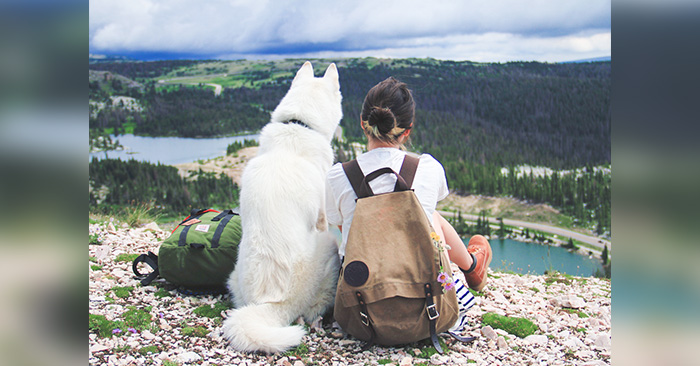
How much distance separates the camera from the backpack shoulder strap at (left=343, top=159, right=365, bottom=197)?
394cm

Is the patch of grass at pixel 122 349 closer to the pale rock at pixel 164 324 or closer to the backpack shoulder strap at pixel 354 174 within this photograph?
the pale rock at pixel 164 324

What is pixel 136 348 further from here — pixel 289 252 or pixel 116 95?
pixel 116 95

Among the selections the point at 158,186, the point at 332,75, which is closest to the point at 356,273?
the point at 332,75

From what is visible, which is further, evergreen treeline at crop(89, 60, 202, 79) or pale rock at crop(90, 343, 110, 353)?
evergreen treeline at crop(89, 60, 202, 79)

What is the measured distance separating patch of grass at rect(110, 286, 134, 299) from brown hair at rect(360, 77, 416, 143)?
3.46 meters

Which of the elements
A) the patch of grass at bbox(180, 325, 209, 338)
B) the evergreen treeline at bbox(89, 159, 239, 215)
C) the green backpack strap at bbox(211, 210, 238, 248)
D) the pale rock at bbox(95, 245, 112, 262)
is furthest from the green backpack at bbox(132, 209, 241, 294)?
the evergreen treeline at bbox(89, 159, 239, 215)

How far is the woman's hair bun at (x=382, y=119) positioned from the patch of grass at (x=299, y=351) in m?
2.14

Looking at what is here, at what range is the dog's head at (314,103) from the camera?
504 centimetres

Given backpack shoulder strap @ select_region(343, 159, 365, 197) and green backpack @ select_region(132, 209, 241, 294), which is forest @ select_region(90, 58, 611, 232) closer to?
green backpack @ select_region(132, 209, 241, 294)

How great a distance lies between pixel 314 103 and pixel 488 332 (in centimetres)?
314

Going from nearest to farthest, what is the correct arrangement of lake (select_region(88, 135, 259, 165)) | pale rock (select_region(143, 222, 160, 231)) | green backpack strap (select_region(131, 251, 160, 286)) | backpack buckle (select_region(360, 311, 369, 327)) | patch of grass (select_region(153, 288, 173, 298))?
backpack buckle (select_region(360, 311, 369, 327)) → patch of grass (select_region(153, 288, 173, 298)) → green backpack strap (select_region(131, 251, 160, 286)) → pale rock (select_region(143, 222, 160, 231)) → lake (select_region(88, 135, 259, 165))

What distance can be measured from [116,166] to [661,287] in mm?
108024

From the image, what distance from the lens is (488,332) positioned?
14.7ft

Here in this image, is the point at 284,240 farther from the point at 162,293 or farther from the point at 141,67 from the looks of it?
the point at 141,67
